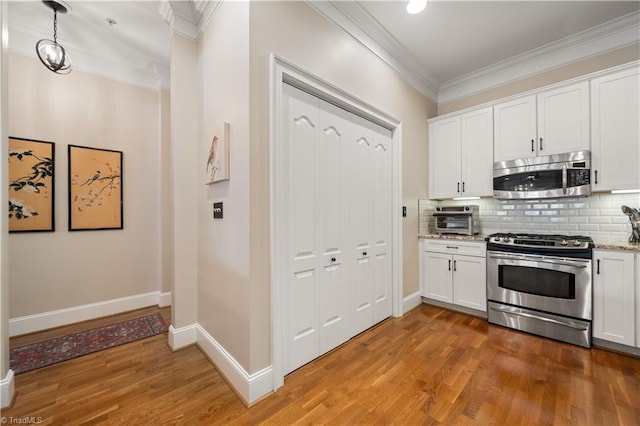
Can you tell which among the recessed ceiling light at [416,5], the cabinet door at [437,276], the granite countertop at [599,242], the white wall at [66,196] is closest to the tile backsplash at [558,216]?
the granite countertop at [599,242]

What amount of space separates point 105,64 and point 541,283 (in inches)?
218

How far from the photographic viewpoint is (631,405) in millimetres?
1649

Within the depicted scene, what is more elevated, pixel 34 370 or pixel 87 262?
pixel 87 262

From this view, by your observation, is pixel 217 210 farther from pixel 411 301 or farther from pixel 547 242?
pixel 547 242

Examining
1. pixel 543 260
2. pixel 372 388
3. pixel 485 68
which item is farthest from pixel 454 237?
pixel 485 68

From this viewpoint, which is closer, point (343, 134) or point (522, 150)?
point (343, 134)

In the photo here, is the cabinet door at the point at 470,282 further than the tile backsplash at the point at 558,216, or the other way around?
the cabinet door at the point at 470,282

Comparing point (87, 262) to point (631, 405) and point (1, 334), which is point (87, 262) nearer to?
point (1, 334)

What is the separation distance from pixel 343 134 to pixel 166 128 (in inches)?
103

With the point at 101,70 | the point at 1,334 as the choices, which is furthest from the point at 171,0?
the point at 1,334

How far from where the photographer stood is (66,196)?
9.70 ft

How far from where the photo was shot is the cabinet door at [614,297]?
2.22m

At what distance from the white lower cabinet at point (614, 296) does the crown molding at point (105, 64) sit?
17.4 ft

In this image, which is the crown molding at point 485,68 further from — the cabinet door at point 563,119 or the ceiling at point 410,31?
the cabinet door at point 563,119
